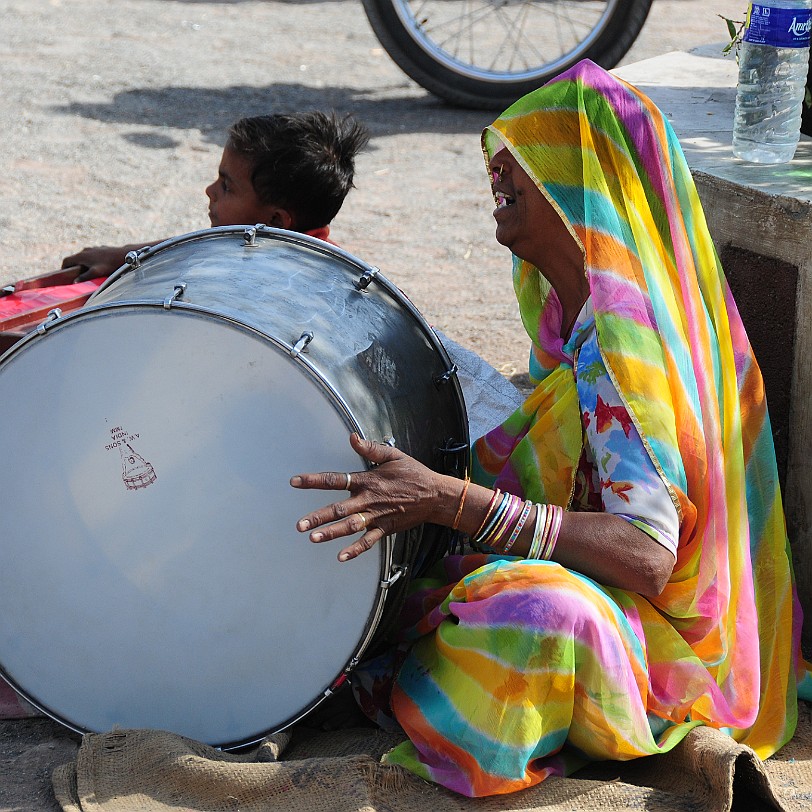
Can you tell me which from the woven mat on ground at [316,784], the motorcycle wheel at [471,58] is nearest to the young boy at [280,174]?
the woven mat on ground at [316,784]

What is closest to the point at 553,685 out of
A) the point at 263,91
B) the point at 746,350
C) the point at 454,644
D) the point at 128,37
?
the point at 454,644

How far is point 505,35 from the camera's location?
7.80 m

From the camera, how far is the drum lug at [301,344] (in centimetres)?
201

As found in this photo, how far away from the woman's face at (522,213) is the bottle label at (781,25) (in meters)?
0.80

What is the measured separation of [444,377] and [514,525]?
1.40 ft

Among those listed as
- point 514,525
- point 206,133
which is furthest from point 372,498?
point 206,133

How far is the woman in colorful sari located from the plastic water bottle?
64 centimetres

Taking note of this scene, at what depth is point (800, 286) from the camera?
2646mm

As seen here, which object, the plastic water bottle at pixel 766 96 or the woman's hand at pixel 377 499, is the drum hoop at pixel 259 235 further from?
the plastic water bottle at pixel 766 96

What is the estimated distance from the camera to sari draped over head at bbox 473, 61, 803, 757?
217 cm

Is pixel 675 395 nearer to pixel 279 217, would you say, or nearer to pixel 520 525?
pixel 520 525

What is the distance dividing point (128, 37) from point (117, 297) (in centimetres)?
600

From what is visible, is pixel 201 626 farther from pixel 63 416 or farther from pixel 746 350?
pixel 746 350

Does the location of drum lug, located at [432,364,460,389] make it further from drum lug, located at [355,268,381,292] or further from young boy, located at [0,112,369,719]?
young boy, located at [0,112,369,719]
